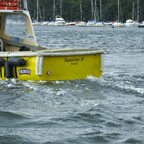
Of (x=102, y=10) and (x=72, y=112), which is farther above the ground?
(x=72, y=112)

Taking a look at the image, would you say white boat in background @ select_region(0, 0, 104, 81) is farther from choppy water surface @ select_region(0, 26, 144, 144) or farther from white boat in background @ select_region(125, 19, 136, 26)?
white boat in background @ select_region(125, 19, 136, 26)

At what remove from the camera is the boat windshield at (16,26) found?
22.4m

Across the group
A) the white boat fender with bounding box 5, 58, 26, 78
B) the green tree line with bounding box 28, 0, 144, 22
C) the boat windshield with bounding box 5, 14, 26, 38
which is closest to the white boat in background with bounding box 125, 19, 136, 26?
the green tree line with bounding box 28, 0, 144, 22

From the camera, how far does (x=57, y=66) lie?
19297 millimetres

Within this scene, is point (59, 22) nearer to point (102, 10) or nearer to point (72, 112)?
point (102, 10)

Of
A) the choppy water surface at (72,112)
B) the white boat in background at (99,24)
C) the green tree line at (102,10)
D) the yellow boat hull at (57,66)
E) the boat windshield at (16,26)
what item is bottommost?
the white boat in background at (99,24)

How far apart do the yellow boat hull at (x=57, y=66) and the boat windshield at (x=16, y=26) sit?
3026 millimetres

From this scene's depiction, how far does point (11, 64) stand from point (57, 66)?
142 centimetres

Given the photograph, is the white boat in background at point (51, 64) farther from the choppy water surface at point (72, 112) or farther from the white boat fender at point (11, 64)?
the choppy water surface at point (72, 112)

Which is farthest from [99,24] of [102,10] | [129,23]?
[102,10]

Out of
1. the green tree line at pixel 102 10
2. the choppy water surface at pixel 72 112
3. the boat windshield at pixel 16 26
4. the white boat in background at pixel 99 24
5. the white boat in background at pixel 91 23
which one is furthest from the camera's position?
the green tree line at pixel 102 10

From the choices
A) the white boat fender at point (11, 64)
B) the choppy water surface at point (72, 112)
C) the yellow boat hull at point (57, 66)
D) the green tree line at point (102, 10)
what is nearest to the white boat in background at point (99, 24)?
the green tree line at point (102, 10)

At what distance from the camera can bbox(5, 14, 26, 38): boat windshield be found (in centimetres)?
2238

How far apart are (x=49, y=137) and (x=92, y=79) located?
7506 millimetres
